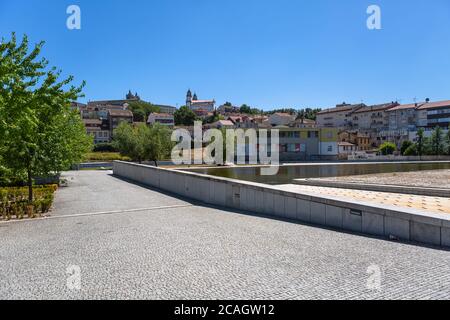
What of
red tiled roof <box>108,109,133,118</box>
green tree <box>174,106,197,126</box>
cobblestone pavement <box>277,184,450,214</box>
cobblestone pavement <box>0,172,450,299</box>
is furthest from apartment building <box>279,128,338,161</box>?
green tree <box>174,106,197,126</box>

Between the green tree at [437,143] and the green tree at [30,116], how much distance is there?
7209 cm

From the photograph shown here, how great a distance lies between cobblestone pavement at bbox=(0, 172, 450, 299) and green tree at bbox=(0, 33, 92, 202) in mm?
3340

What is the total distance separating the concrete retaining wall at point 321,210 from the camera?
674cm

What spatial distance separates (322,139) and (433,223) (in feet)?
228

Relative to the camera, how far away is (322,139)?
73.8m

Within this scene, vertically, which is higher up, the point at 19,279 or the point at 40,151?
the point at 40,151

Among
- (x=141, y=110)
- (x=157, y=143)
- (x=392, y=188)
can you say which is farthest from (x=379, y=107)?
(x=392, y=188)

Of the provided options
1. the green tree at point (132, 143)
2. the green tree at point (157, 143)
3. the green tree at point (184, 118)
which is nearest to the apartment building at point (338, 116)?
the green tree at point (184, 118)

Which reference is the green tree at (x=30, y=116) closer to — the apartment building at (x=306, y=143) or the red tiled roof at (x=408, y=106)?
the apartment building at (x=306, y=143)

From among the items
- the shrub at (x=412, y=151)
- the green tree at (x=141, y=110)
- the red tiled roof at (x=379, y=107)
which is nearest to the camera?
the shrub at (x=412, y=151)

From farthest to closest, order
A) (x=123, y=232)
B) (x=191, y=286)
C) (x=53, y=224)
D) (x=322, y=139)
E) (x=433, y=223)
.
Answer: (x=322, y=139), (x=53, y=224), (x=123, y=232), (x=433, y=223), (x=191, y=286)

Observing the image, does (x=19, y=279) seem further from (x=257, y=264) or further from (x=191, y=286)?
(x=257, y=264)

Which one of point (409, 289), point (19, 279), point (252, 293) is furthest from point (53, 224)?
point (409, 289)

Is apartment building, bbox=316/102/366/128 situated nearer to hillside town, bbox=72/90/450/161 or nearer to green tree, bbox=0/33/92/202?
hillside town, bbox=72/90/450/161
